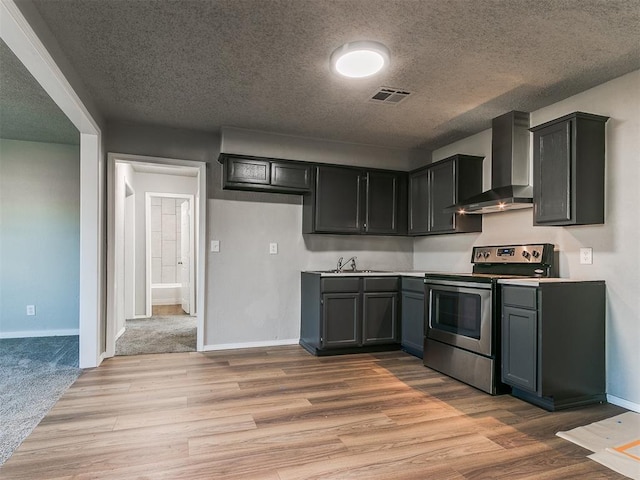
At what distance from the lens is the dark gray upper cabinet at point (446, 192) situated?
4.06m

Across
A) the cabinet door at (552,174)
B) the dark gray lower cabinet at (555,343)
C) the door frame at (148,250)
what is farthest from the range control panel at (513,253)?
the door frame at (148,250)

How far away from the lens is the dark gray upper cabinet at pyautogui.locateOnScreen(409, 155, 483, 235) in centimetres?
406

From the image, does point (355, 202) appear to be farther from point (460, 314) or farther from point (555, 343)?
point (555, 343)

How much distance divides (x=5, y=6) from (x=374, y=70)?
6.52 feet

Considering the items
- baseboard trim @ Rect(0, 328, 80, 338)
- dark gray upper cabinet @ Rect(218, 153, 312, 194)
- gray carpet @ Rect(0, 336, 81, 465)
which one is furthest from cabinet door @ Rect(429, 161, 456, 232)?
baseboard trim @ Rect(0, 328, 80, 338)

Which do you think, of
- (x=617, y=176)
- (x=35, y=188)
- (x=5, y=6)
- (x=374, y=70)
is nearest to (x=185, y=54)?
(x=5, y=6)

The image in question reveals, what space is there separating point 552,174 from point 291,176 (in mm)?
2441

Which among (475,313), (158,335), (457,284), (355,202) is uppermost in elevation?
(355,202)

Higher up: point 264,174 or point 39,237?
point 264,174

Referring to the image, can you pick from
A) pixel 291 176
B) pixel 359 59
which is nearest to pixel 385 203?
pixel 291 176

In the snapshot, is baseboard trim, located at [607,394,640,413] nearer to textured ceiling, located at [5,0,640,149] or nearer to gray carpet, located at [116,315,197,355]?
textured ceiling, located at [5,0,640,149]

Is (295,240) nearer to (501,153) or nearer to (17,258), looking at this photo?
(501,153)

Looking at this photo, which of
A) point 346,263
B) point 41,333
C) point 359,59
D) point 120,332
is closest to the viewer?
point 359,59

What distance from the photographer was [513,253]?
11.4ft
